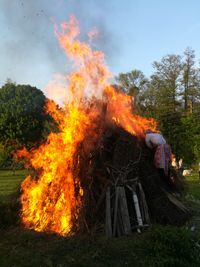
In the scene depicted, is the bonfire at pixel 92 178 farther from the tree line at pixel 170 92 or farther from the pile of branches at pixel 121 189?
the tree line at pixel 170 92

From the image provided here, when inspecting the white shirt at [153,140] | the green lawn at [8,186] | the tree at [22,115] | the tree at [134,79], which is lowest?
the green lawn at [8,186]

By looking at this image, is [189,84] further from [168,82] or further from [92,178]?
[92,178]

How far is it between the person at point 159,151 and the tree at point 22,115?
28.3 metres

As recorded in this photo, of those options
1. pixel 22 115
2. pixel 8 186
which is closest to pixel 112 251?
pixel 8 186

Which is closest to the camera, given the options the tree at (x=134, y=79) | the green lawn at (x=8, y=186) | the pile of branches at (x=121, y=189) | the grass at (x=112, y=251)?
the grass at (x=112, y=251)

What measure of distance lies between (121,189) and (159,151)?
6.66 feet

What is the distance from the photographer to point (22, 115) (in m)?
39.4

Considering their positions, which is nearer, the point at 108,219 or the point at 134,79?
the point at 108,219

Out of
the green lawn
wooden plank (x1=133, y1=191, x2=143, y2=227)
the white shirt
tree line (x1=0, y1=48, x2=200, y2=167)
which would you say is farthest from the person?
tree line (x1=0, y1=48, x2=200, y2=167)

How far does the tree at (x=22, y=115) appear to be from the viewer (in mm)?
38812

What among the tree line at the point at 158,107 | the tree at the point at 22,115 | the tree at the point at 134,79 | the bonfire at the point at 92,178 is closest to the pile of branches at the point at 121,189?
the bonfire at the point at 92,178

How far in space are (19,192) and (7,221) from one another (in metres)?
1.10

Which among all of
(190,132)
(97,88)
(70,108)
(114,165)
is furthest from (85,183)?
(190,132)

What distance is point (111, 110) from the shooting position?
10.3 m
